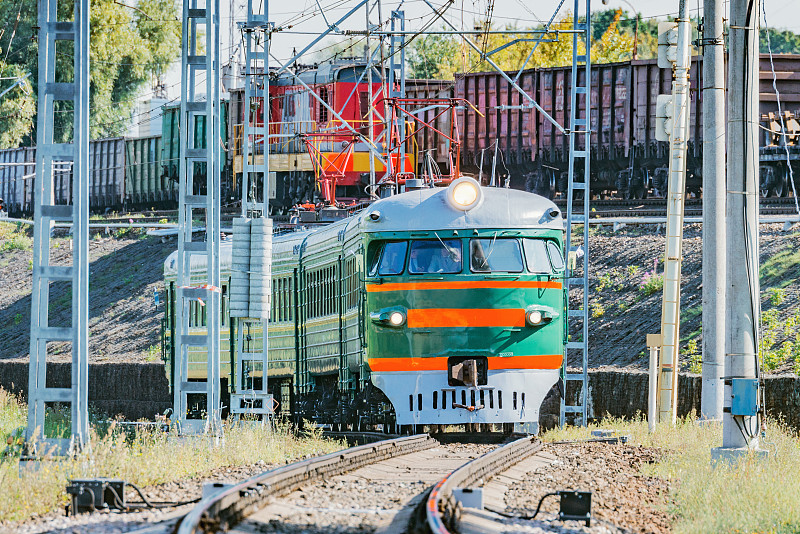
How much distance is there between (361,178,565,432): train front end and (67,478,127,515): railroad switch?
5.85 m

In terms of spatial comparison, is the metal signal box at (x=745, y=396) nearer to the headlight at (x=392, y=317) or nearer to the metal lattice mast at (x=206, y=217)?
the headlight at (x=392, y=317)

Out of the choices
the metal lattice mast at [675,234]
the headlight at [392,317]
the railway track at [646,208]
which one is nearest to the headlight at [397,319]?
the headlight at [392,317]

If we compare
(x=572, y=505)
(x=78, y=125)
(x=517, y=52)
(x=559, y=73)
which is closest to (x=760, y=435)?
(x=572, y=505)

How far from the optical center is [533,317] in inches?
569

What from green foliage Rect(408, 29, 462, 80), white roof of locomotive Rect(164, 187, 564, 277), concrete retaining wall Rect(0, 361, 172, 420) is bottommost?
concrete retaining wall Rect(0, 361, 172, 420)

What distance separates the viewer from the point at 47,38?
1090 cm

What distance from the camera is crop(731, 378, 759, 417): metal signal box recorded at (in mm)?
11281

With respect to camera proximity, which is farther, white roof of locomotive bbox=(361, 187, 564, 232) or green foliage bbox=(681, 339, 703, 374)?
green foliage bbox=(681, 339, 703, 374)

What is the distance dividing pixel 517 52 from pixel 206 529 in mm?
59532

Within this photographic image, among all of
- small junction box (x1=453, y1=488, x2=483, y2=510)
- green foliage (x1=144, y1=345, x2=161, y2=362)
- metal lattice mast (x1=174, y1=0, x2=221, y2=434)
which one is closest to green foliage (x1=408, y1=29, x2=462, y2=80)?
green foliage (x1=144, y1=345, x2=161, y2=362)

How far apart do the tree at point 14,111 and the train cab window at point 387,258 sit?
136 feet

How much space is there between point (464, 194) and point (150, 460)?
516 centimetres

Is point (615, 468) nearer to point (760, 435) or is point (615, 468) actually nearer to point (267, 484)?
point (760, 435)

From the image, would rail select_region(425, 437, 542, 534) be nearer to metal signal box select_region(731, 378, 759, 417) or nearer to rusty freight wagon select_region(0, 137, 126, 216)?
metal signal box select_region(731, 378, 759, 417)
